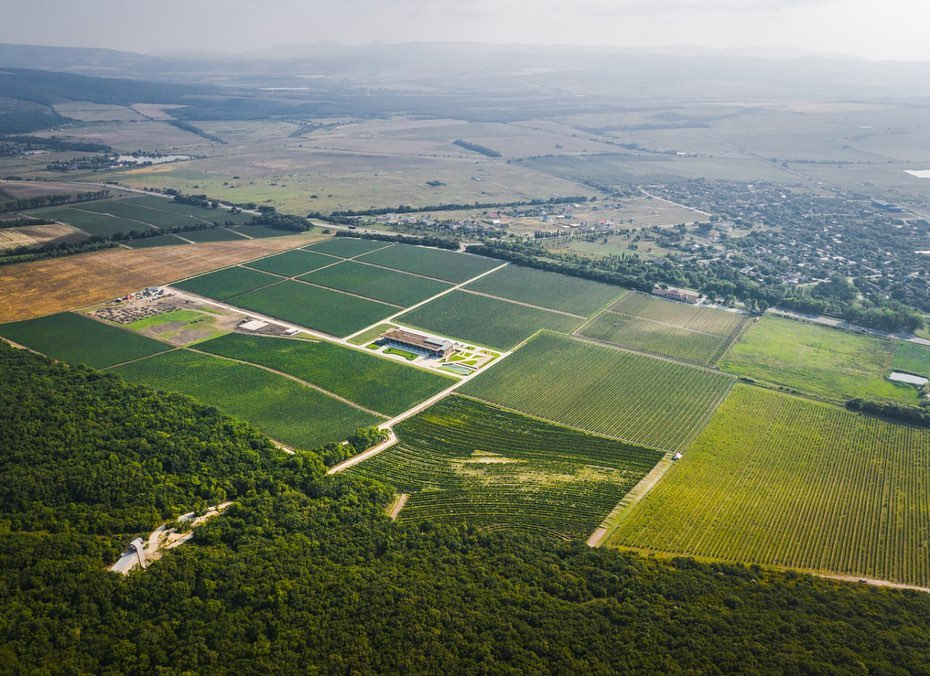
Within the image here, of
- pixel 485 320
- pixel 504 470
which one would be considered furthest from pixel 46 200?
pixel 504 470

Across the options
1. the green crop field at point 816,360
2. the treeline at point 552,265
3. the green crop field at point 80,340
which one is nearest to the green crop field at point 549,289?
the treeline at point 552,265

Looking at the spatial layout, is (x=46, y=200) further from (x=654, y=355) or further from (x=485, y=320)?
(x=654, y=355)

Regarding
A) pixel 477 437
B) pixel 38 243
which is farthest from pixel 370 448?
pixel 38 243

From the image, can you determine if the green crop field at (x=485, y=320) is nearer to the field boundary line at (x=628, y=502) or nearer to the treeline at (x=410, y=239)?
the treeline at (x=410, y=239)

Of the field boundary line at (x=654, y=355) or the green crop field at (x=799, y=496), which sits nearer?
the green crop field at (x=799, y=496)

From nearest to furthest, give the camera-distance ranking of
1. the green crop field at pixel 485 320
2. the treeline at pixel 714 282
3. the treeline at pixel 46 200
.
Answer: the green crop field at pixel 485 320 < the treeline at pixel 714 282 < the treeline at pixel 46 200

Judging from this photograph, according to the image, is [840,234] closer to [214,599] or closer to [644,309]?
[644,309]

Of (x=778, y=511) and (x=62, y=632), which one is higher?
(x=62, y=632)
